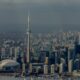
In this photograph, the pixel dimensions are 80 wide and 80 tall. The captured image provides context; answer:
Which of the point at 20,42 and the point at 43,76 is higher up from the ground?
the point at 20,42

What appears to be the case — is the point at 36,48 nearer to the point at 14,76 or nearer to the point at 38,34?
the point at 38,34

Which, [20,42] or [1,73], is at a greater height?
[20,42]

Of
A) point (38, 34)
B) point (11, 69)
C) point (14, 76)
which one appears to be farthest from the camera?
point (38, 34)

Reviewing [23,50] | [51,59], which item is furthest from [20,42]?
[51,59]

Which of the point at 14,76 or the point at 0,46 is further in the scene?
the point at 0,46

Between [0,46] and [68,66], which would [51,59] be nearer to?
[68,66]

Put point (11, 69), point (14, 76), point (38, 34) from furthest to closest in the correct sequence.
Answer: point (38, 34) < point (11, 69) < point (14, 76)

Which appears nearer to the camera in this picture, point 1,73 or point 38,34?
point 1,73

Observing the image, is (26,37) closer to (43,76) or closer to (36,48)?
(36,48)

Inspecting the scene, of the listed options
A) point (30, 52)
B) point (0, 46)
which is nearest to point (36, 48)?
point (30, 52)
